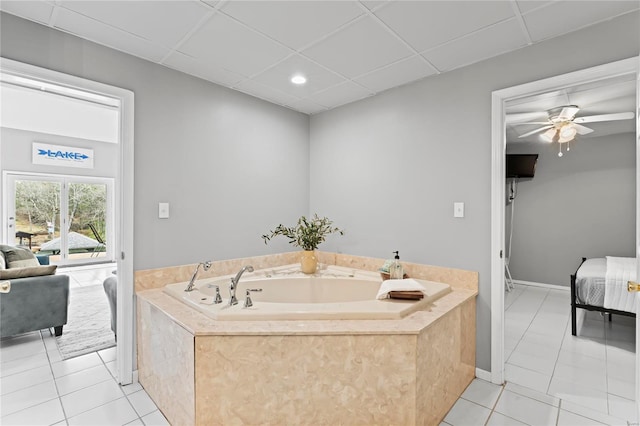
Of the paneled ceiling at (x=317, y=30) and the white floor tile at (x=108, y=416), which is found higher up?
the paneled ceiling at (x=317, y=30)

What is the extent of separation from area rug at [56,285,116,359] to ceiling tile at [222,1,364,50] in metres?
2.95

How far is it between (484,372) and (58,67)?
349 cm

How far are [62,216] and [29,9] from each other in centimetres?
600

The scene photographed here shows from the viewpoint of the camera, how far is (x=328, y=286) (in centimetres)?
276

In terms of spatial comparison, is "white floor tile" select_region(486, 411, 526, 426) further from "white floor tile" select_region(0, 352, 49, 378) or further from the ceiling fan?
"white floor tile" select_region(0, 352, 49, 378)

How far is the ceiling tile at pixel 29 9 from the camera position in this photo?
165 cm

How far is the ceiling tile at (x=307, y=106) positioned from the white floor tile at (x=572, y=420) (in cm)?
305

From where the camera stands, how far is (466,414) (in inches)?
74.1

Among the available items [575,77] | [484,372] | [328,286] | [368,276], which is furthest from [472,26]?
[484,372]

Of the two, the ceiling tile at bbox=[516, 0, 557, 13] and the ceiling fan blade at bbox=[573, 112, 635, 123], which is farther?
the ceiling fan blade at bbox=[573, 112, 635, 123]

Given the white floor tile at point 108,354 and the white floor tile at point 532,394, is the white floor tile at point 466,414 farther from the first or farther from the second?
the white floor tile at point 108,354

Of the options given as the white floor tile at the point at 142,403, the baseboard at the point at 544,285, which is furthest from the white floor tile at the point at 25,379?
the baseboard at the point at 544,285

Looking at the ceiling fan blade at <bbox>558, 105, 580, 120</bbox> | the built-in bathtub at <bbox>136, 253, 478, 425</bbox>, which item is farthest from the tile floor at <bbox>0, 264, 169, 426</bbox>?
the ceiling fan blade at <bbox>558, 105, 580, 120</bbox>

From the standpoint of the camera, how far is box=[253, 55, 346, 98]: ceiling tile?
7.63 feet
